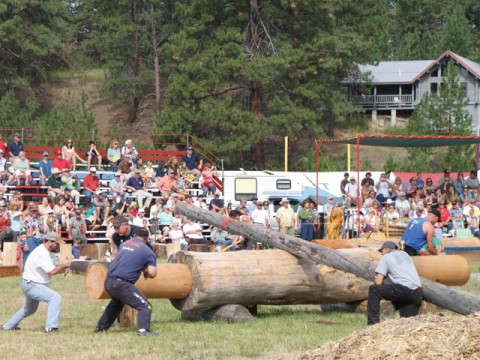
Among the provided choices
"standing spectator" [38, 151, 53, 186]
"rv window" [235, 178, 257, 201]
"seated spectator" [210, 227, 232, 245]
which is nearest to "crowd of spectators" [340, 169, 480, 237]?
"rv window" [235, 178, 257, 201]

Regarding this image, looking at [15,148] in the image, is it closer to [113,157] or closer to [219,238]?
[113,157]

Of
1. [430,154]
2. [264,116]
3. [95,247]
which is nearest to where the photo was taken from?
[95,247]

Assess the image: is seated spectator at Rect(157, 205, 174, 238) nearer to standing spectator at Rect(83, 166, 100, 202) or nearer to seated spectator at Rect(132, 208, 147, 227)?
seated spectator at Rect(132, 208, 147, 227)

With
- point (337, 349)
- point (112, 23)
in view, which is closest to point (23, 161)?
point (337, 349)

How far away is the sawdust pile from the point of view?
862cm

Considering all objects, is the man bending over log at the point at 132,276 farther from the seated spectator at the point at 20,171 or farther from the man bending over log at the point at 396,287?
the seated spectator at the point at 20,171

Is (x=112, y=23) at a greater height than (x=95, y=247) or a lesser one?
greater

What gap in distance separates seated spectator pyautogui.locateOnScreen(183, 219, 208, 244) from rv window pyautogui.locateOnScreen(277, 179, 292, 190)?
5859 mm

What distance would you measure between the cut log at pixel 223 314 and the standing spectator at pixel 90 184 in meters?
13.5

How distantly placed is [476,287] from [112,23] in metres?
39.6

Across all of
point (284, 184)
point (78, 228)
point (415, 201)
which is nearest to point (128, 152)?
point (284, 184)

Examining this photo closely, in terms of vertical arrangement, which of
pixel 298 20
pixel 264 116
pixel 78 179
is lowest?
pixel 78 179

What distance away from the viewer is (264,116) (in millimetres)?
47531

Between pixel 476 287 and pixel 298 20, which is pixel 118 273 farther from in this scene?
pixel 298 20
